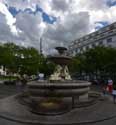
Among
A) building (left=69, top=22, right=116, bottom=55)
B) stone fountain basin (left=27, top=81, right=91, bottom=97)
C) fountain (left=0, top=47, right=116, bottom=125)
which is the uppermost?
building (left=69, top=22, right=116, bottom=55)

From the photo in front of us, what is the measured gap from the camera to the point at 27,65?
153 ft

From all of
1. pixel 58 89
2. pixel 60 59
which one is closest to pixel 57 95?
pixel 58 89

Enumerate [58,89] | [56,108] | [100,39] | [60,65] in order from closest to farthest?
[56,108], [58,89], [60,65], [100,39]

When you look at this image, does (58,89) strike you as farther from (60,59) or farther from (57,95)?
(60,59)

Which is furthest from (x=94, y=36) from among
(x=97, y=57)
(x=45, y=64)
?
(x=97, y=57)

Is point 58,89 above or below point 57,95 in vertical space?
above

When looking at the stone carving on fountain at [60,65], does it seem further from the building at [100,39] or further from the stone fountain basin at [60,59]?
the building at [100,39]

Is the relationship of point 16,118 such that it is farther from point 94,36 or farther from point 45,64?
point 94,36

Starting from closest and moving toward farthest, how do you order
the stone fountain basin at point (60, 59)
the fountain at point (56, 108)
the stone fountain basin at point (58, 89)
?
the fountain at point (56, 108)
the stone fountain basin at point (58, 89)
the stone fountain basin at point (60, 59)

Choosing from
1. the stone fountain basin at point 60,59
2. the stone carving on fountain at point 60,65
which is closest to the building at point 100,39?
the stone carving on fountain at point 60,65

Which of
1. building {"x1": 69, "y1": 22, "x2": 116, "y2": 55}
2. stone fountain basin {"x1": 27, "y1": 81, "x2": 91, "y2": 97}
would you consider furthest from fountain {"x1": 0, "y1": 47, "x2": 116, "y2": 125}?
building {"x1": 69, "y1": 22, "x2": 116, "y2": 55}

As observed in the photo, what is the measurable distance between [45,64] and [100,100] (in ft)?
158

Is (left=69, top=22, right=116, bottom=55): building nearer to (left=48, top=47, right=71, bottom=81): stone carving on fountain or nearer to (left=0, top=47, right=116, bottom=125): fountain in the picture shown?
(left=48, top=47, right=71, bottom=81): stone carving on fountain

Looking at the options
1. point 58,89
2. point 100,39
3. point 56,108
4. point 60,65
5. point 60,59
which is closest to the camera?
point 56,108
